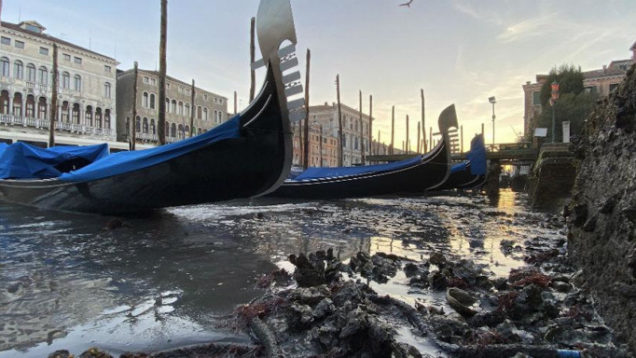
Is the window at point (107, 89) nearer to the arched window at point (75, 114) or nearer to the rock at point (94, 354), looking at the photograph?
the arched window at point (75, 114)

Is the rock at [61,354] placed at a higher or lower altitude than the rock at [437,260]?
lower

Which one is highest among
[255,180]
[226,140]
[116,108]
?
[116,108]

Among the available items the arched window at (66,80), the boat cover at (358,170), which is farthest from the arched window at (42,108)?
the boat cover at (358,170)

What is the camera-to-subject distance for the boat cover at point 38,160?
8.05 m

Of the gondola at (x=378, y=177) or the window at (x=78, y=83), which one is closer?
the gondola at (x=378, y=177)

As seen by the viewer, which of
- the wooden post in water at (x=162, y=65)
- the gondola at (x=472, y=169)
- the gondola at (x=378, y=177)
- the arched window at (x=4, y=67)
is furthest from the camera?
the arched window at (x=4, y=67)

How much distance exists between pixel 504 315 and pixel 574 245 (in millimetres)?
1343

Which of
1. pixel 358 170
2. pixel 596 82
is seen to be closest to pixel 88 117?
pixel 358 170

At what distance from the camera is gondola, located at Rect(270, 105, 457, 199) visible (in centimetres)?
1181

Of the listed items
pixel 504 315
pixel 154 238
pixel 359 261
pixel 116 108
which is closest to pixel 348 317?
pixel 504 315

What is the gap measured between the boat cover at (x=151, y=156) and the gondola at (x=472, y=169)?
11.9 metres

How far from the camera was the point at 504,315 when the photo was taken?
2113 millimetres

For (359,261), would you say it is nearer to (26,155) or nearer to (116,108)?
(26,155)

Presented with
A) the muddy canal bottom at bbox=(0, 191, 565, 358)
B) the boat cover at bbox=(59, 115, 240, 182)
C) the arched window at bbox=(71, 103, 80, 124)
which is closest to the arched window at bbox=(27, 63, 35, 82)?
the arched window at bbox=(71, 103, 80, 124)
